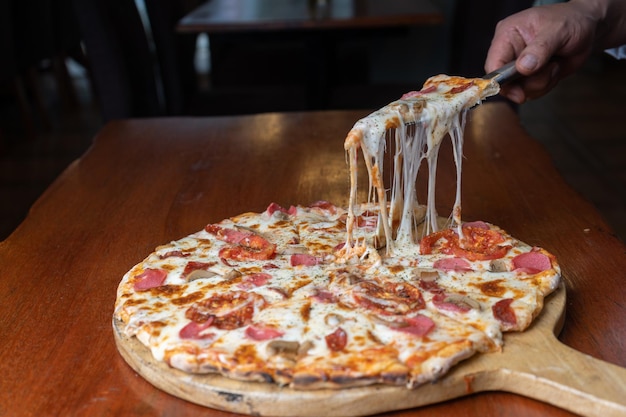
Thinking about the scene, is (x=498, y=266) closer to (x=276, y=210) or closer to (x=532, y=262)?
(x=532, y=262)

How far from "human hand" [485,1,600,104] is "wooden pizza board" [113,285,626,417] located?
1079 mm

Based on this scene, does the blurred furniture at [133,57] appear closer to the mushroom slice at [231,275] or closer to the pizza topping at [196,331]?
the mushroom slice at [231,275]

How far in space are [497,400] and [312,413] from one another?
327 mm

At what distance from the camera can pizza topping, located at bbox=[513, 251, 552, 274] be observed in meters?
1.61

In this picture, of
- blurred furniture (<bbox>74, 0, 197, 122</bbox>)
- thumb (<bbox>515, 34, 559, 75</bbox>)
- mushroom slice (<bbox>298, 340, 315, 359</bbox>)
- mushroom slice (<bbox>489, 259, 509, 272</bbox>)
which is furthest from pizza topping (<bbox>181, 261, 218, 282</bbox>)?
blurred furniture (<bbox>74, 0, 197, 122</bbox>)

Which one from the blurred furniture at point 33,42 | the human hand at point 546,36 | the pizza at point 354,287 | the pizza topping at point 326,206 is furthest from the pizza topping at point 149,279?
the blurred furniture at point 33,42

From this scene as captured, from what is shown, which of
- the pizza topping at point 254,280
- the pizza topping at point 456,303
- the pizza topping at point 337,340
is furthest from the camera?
the pizza topping at point 254,280

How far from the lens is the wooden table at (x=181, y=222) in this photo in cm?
141


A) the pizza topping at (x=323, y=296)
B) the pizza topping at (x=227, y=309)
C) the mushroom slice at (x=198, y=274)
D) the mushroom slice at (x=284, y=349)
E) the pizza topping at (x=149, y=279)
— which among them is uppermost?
the mushroom slice at (x=284, y=349)

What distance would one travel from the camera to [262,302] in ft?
4.96

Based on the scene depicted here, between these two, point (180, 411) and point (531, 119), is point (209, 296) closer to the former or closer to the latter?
point (180, 411)

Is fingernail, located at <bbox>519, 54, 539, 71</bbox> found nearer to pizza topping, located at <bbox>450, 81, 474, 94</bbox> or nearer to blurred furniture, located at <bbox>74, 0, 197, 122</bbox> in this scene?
pizza topping, located at <bbox>450, 81, 474, 94</bbox>

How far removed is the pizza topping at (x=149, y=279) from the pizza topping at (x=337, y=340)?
0.43m

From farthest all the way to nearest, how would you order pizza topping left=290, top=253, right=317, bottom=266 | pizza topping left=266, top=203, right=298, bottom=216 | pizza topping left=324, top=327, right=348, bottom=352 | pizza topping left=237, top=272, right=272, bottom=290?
pizza topping left=266, top=203, right=298, bottom=216 < pizza topping left=290, top=253, right=317, bottom=266 < pizza topping left=237, top=272, right=272, bottom=290 < pizza topping left=324, top=327, right=348, bottom=352
